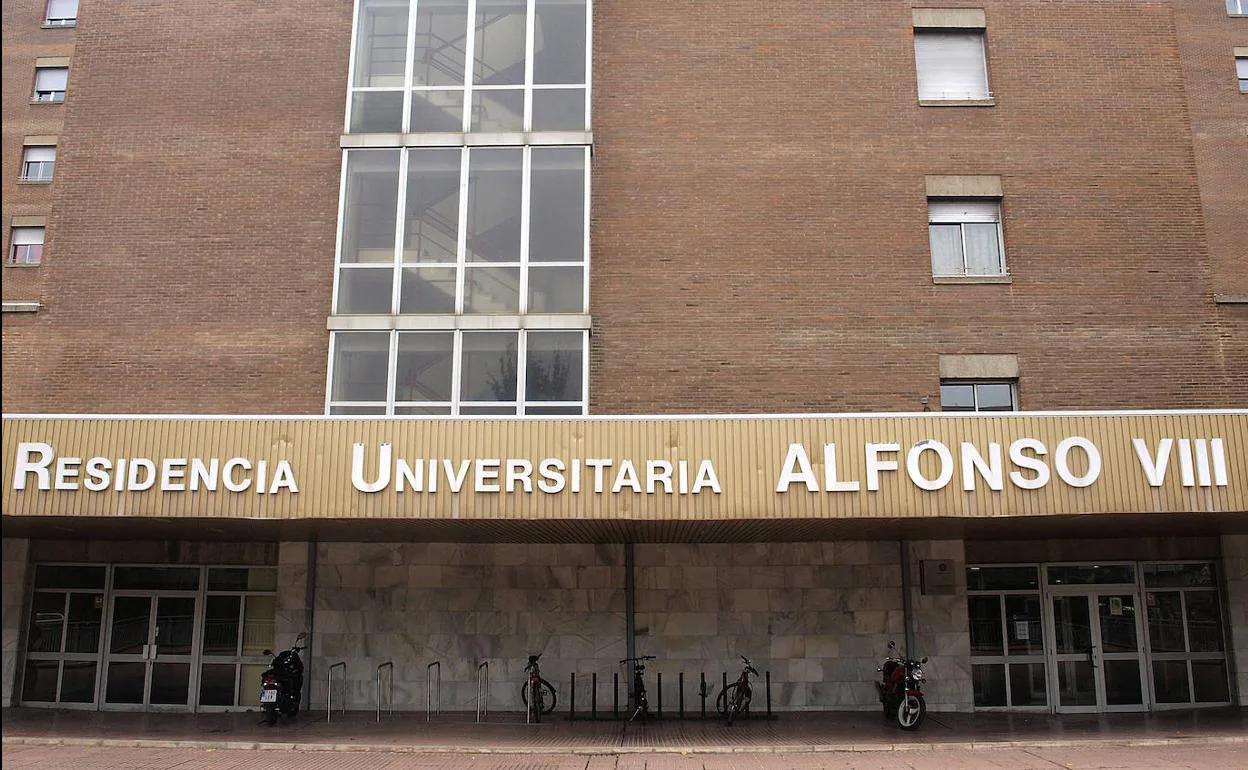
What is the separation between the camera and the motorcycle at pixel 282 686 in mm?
15797

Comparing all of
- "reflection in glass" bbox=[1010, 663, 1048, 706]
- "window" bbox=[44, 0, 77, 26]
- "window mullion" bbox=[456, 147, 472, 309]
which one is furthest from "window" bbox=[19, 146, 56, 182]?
"reflection in glass" bbox=[1010, 663, 1048, 706]

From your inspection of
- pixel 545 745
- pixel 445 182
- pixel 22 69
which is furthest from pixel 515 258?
pixel 22 69

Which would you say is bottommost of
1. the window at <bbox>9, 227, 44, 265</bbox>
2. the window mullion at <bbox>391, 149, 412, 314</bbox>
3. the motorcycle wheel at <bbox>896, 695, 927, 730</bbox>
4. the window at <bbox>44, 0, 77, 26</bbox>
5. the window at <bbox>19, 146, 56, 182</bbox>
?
the motorcycle wheel at <bbox>896, 695, 927, 730</bbox>

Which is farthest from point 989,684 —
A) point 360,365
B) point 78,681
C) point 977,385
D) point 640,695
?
point 78,681

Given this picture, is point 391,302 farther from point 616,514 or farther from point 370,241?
point 616,514

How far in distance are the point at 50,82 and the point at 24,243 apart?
18.7 feet

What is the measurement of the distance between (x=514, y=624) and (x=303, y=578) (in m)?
4.02

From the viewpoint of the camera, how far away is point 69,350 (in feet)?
60.4

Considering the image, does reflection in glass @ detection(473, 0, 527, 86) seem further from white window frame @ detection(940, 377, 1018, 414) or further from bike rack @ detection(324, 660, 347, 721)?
bike rack @ detection(324, 660, 347, 721)

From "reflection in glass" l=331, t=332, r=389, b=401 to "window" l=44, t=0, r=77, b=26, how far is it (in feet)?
77.2

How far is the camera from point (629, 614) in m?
17.4

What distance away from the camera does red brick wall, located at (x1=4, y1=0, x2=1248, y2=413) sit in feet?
58.7

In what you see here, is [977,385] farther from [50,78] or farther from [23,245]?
[50,78]

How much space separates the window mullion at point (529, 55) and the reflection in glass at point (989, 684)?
508 inches
